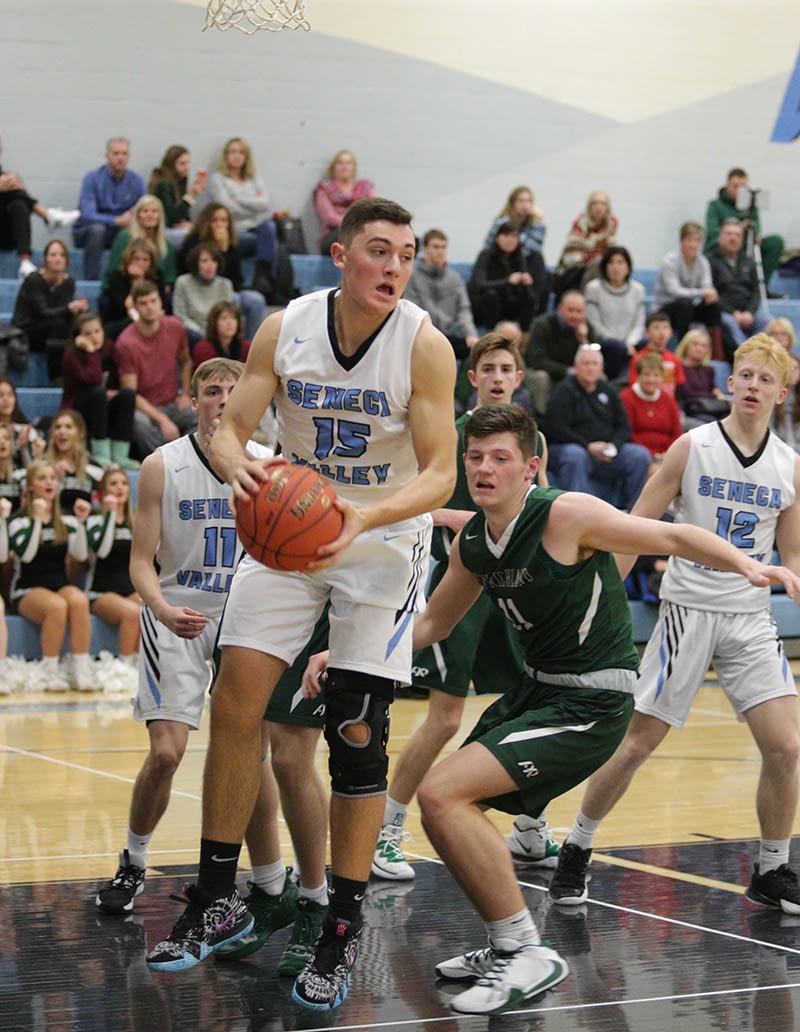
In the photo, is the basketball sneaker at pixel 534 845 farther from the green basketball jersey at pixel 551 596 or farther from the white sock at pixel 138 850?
the white sock at pixel 138 850

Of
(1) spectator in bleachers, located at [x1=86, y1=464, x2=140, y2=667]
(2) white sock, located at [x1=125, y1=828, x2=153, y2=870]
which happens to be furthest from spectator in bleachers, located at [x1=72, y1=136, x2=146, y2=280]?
(2) white sock, located at [x1=125, y1=828, x2=153, y2=870]

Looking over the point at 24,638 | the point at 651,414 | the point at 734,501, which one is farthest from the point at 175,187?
the point at 734,501

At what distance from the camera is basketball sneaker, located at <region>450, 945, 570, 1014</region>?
400 cm

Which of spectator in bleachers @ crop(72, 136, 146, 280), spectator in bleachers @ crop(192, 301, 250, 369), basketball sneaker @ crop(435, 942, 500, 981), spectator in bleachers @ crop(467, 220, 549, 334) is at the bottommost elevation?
basketball sneaker @ crop(435, 942, 500, 981)

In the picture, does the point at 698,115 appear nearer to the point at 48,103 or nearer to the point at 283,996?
the point at 48,103

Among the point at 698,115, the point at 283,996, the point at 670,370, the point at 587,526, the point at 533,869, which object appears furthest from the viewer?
the point at 698,115

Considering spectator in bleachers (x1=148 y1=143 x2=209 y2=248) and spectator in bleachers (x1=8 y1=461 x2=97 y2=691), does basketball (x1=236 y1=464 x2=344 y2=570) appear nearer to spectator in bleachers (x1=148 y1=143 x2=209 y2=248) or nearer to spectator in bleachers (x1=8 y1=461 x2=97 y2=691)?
spectator in bleachers (x1=8 y1=461 x2=97 y2=691)

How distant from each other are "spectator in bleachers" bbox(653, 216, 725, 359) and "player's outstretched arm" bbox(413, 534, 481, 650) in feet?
34.6

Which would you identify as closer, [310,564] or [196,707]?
[310,564]

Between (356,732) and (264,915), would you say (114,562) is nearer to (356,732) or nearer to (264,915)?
(264,915)

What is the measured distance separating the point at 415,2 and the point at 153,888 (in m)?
12.0

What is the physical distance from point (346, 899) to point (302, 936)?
435 mm

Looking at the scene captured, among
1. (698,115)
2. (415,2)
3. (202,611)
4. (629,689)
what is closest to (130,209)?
(415,2)

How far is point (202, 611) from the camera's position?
5.12 meters
